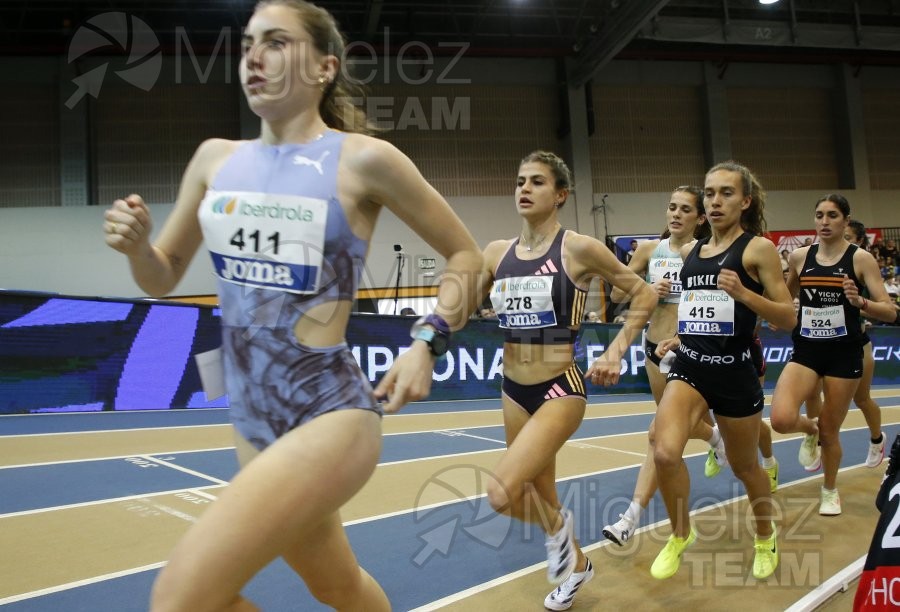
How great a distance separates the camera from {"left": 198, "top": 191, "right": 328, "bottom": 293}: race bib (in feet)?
5.72

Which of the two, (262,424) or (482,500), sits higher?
(262,424)

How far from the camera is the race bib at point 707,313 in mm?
3783

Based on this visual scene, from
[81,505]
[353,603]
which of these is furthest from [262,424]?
[81,505]

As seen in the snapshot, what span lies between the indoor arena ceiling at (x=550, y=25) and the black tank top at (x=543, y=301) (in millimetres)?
14197

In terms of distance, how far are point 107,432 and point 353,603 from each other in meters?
6.37

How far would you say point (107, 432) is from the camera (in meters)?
7.30

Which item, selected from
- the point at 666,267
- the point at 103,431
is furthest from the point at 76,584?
the point at 666,267

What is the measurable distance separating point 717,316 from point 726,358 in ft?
0.78

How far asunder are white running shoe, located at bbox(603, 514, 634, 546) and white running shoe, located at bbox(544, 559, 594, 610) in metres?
0.57

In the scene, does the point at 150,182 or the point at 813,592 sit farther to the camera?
the point at 150,182

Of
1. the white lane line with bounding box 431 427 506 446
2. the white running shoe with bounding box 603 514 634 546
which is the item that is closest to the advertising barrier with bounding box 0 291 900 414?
the white lane line with bounding box 431 427 506 446

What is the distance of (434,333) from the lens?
184 centimetres

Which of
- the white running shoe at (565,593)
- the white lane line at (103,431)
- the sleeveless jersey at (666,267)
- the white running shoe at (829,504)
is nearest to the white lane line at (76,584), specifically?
the white running shoe at (565,593)

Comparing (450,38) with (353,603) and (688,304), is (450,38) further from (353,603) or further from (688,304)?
(353,603)
